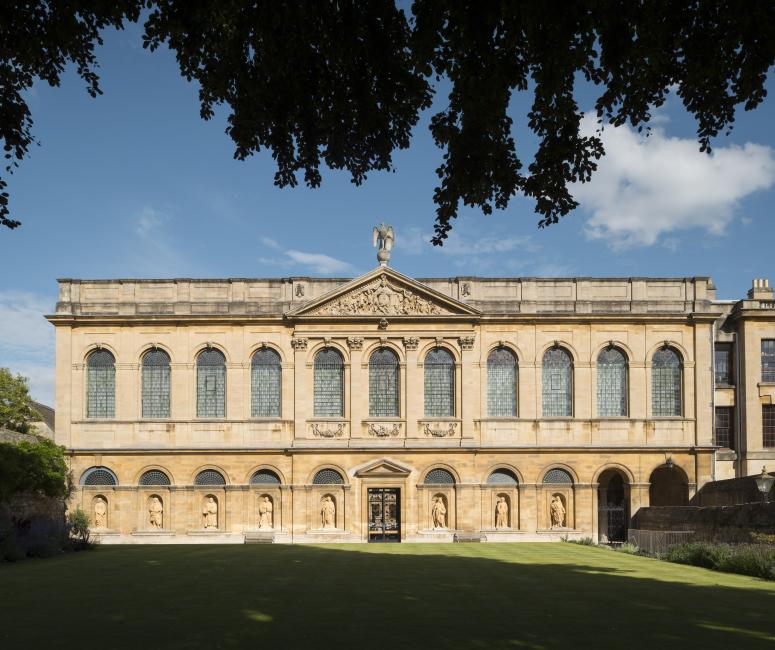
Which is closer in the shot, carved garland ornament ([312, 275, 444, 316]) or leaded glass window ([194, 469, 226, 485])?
leaded glass window ([194, 469, 226, 485])

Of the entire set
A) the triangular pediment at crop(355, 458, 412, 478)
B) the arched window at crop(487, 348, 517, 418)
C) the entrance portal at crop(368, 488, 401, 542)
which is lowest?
the entrance portal at crop(368, 488, 401, 542)

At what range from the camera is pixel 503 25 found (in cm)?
1020

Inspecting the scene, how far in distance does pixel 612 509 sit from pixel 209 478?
58.4 ft

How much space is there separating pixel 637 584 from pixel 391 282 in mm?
22832

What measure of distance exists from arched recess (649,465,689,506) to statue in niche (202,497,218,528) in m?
19.4

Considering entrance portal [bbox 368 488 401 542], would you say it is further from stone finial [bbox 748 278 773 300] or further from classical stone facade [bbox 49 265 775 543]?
stone finial [bbox 748 278 773 300]

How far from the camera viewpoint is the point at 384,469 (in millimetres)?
39250

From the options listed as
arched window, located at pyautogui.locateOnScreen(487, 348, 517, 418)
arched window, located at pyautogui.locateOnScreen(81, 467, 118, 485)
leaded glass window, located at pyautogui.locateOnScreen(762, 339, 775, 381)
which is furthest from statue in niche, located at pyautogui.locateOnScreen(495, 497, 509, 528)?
arched window, located at pyautogui.locateOnScreen(81, 467, 118, 485)

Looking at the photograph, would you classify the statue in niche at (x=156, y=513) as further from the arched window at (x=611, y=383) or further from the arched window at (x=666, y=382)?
the arched window at (x=666, y=382)

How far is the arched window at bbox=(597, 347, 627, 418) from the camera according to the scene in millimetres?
40094

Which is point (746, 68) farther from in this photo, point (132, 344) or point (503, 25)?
point (132, 344)

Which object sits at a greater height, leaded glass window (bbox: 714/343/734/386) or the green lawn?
leaded glass window (bbox: 714/343/734/386)

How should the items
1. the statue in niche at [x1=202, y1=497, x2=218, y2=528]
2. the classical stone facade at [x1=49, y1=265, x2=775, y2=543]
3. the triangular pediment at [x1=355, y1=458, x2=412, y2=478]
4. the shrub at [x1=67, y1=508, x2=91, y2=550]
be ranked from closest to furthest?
1. the shrub at [x1=67, y1=508, x2=91, y2=550]
2. the triangular pediment at [x1=355, y1=458, x2=412, y2=478]
3. the classical stone facade at [x1=49, y1=265, x2=775, y2=543]
4. the statue in niche at [x1=202, y1=497, x2=218, y2=528]

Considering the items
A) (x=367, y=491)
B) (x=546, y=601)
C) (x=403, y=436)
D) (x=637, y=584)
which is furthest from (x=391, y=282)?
(x=546, y=601)
